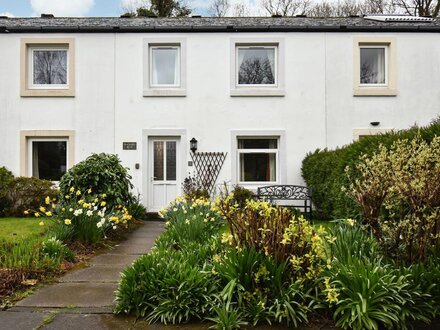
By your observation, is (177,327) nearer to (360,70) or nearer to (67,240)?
(67,240)

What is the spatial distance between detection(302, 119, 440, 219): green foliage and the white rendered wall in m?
1.14

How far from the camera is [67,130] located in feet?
34.8

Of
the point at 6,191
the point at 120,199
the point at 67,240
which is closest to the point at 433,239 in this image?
the point at 67,240

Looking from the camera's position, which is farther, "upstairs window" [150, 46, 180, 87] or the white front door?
"upstairs window" [150, 46, 180, 87]

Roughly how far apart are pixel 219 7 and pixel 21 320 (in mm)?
23612

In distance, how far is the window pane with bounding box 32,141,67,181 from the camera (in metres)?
10.8

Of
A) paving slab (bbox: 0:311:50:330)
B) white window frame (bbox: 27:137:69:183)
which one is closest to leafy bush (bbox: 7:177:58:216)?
white window frame (bbox: 27:137:69:183)

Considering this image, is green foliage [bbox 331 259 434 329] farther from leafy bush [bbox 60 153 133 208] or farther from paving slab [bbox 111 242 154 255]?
leafy bush [bbox 60 153 133 208]

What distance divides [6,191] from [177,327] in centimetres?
837

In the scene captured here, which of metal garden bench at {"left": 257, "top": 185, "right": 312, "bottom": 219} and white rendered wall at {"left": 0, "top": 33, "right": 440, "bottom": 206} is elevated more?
white rendered wall at {"left": 0, "top": 33, "right": 440, "bottom": 206}

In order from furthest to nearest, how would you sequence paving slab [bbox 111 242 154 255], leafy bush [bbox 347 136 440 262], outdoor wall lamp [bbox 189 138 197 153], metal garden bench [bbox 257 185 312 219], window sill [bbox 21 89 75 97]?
window sill [bbox 21 89 75 97] → outdoor wall lamp [bbox 189 138 197 153] → metal garden bench [bbox 257 185 312 219] → paving slab [bbox 111 242 154 255] → leafy bush [bbox 347 136 440 262]

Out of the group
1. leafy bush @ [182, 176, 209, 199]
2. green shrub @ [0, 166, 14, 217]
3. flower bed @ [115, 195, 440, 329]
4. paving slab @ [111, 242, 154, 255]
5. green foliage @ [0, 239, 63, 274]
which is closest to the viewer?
flower bed @ [115, 195, 440, 329]

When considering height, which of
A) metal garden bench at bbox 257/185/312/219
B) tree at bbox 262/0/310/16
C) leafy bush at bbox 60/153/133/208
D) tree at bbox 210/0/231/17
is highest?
tree at bbox 210/0/231/17

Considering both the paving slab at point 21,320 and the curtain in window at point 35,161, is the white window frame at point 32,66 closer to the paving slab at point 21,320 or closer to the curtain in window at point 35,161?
the curtain in window at point 35,161
